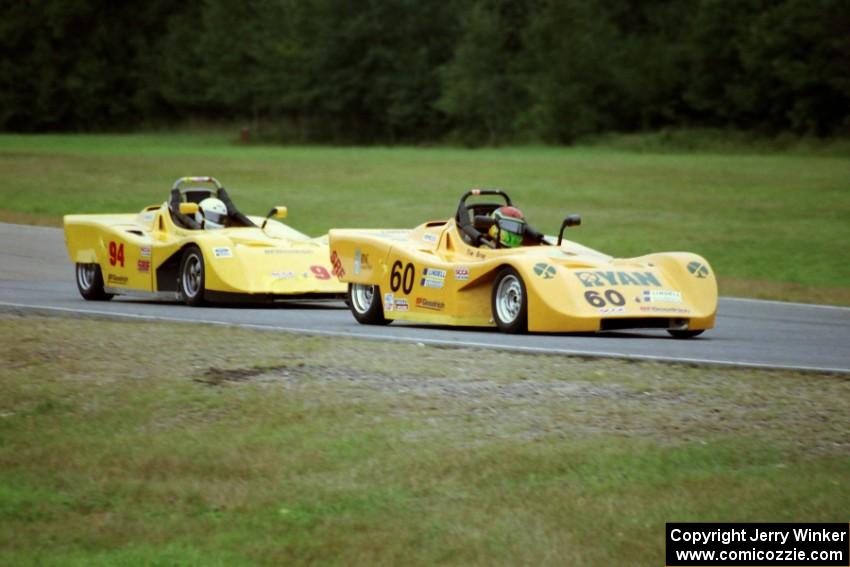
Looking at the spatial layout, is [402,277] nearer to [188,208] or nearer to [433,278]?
[433,278]

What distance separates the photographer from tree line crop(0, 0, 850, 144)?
66562mm

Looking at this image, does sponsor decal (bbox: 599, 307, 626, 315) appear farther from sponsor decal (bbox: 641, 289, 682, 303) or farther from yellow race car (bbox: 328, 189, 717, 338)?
sponsor decal (bbox: 641, 289, 682, 303)

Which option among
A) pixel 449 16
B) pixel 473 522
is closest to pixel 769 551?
pixel 473 522

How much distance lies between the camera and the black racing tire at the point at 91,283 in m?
17.9

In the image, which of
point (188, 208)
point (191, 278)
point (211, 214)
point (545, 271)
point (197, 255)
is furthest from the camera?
point (211, 214)

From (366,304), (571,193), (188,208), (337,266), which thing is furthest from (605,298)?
(571,193)

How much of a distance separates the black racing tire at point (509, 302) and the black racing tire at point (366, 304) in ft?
5.17

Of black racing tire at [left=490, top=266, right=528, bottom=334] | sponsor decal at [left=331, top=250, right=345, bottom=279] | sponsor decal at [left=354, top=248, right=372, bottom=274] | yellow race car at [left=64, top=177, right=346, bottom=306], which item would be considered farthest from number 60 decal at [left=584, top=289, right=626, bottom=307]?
yellow race car at [left=64, top=177, right=346, bottom=306]

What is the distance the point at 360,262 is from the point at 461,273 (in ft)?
5.17

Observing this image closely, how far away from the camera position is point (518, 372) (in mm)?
10211

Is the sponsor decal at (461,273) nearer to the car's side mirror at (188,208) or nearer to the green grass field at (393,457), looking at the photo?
the green grass field at (393,457)

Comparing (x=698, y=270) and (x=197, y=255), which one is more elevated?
(x=698, y=270)

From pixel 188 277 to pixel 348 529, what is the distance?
34.3 feet

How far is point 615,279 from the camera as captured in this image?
12562 millimetres
